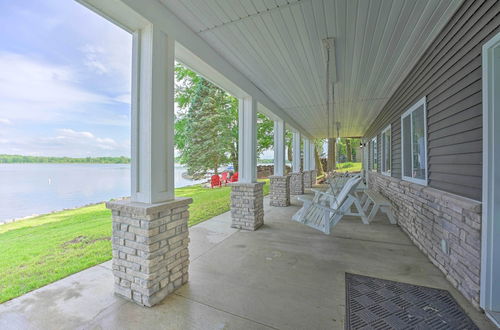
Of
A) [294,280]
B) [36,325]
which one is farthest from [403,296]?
[36,325]

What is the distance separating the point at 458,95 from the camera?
240 cm

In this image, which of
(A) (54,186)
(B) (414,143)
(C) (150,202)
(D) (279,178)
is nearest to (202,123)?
(D) (279,178)

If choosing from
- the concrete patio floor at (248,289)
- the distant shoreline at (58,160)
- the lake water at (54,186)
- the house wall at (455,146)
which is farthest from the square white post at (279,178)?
the distant shoreline at (58,160)

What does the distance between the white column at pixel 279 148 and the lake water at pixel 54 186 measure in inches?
168

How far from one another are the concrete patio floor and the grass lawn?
0.88 feet

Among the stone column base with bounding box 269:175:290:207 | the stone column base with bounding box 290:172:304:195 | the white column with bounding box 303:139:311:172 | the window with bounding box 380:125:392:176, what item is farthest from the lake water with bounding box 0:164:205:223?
the white column with bounding box 303:139:311:172

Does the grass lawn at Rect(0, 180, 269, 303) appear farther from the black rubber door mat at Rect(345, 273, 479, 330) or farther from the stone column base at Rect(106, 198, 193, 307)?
the black rubber door mat at Rect(345, 273, 479, 330)

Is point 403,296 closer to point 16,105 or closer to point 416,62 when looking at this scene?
point 416,62

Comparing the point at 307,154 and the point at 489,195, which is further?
the point at 307,154

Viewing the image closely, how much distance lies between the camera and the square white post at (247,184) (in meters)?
4.38

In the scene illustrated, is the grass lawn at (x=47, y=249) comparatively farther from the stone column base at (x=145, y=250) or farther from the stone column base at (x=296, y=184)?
the stone column base at (x=296, y=184)

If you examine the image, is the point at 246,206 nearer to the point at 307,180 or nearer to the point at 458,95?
the point at 458,95

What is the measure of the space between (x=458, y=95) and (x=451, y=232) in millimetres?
1530

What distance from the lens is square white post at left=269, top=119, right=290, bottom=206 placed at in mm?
6629
